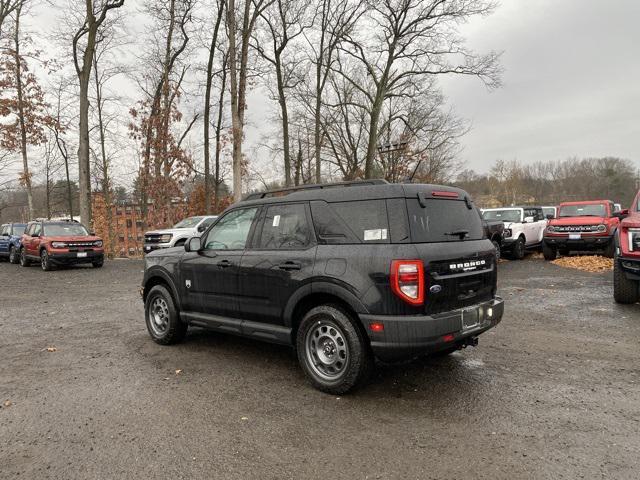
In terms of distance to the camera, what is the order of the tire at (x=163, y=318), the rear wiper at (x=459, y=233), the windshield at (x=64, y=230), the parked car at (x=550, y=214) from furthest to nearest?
the windshield at (x=64, y=230), the parked car at (x=550, y=214), the tire at (x=163, y=318), the rear wiper at (x=459, y=233)

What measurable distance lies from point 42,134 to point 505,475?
3154 cm

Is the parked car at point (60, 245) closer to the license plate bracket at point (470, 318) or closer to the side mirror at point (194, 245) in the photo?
the side mirror at point (194, 245)

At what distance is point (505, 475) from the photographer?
8.99 ft

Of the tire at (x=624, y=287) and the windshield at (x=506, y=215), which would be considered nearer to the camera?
the tire at (x=624, y=287)

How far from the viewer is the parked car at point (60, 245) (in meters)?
15.3

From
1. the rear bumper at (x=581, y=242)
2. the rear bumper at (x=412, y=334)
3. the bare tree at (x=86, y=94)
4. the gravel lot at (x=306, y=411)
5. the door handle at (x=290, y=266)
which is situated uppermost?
the bare tree at (x=86, y=94)

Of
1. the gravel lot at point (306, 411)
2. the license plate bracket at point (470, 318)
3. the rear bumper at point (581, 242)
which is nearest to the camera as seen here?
the gravel lot at point (306, 411)

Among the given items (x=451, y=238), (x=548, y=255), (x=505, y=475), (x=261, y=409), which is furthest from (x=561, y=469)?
(x=548, y=255)

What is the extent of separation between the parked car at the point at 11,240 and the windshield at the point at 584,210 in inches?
836

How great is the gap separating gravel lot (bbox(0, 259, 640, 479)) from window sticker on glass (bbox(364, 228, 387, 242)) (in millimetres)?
1447

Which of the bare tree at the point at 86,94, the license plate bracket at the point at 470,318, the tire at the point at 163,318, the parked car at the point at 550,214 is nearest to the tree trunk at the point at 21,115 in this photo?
the bare tree at the point at 86,94

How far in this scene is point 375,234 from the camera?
12.5 feet

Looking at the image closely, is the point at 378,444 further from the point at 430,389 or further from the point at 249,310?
the point at 249,310

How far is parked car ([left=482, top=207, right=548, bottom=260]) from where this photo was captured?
15.2 meters
